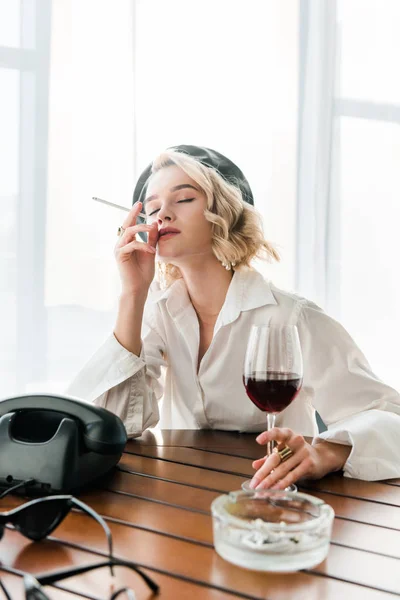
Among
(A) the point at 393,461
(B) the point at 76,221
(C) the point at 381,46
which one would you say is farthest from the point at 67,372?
(C) the point at 381,46

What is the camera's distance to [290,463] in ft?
3.94

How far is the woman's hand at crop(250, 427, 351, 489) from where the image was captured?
1.16 m

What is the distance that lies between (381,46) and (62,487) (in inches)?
133

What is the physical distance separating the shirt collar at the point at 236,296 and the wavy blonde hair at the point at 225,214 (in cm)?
5

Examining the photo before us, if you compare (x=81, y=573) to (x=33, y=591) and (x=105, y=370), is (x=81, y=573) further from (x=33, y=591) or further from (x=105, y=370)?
(x=105, y=370)

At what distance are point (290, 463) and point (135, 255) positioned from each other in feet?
2.76

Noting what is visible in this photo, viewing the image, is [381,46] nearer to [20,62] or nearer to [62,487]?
[20,62]

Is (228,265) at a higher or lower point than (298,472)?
higher

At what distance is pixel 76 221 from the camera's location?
3.21m

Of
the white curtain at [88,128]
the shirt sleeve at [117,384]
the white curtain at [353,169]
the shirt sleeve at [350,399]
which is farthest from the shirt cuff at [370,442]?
the white curtain at [353,169]

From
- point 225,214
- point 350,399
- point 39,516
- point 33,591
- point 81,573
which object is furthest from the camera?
point 225,214

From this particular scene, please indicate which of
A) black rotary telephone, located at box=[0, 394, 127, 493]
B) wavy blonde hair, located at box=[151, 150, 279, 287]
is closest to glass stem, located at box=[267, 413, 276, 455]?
black rotary telephone, located at box=[0, 394, 127, 493]

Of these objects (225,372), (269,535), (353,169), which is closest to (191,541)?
(269,535)

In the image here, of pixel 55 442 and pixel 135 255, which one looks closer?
pixel 55 442
